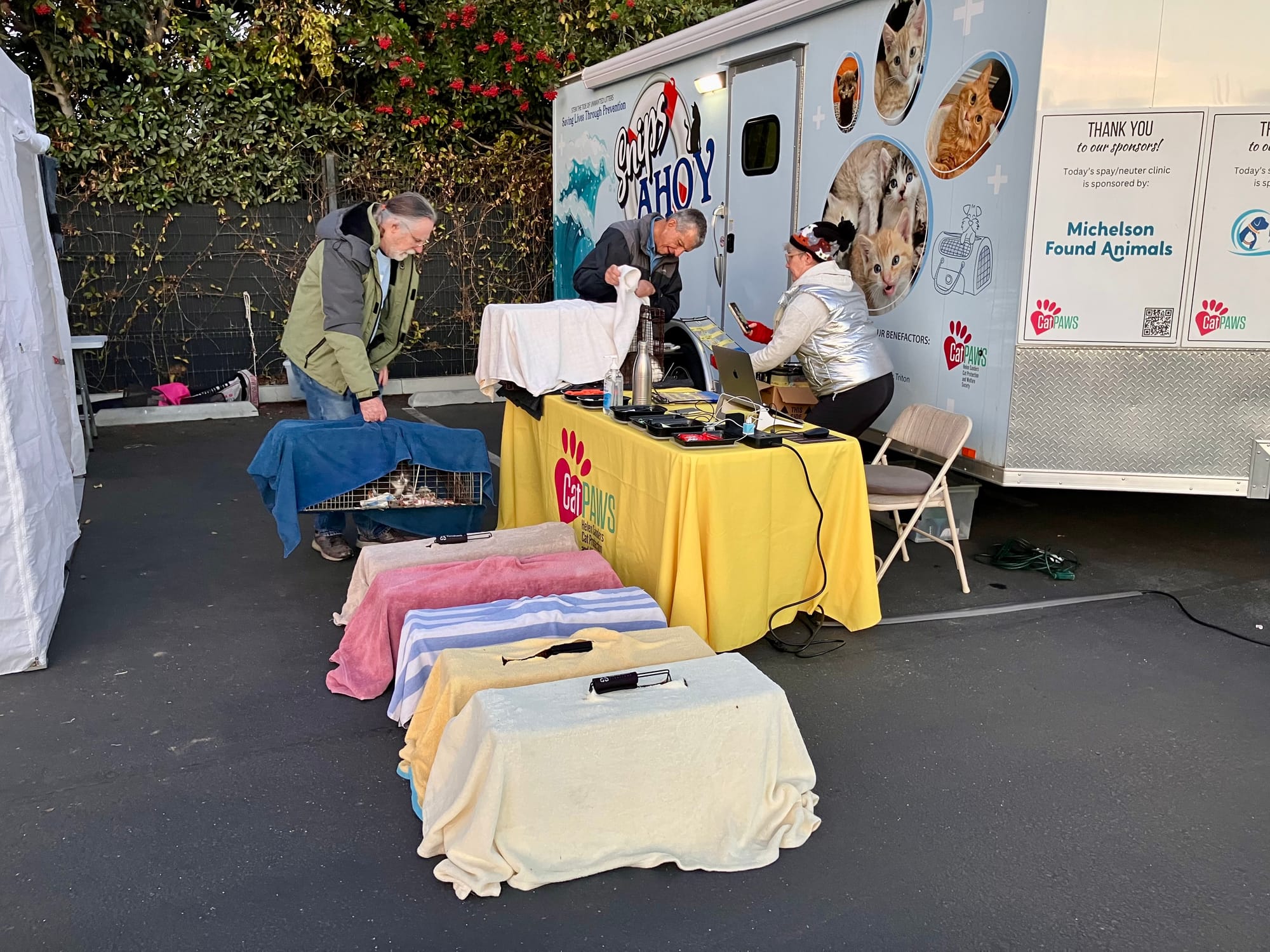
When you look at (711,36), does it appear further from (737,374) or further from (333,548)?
(333,548)

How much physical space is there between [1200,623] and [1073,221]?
69.4 inches

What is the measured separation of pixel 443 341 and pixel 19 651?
6886 mm

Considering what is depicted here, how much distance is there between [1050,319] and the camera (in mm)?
4383

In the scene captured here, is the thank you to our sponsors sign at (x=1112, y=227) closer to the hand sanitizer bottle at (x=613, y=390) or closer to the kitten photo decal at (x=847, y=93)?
the kitten photo decal at (x=847, y=93)

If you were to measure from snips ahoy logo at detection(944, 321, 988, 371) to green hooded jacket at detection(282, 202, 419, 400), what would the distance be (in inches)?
98.9

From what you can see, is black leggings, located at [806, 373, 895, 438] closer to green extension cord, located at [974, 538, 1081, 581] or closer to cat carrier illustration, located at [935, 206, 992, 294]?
cat carrier illustration, located at [935, 206, 992, 294]

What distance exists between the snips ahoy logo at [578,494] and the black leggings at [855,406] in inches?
45.5

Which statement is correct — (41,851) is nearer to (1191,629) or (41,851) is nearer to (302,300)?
(302,300)

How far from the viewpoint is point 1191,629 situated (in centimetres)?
422

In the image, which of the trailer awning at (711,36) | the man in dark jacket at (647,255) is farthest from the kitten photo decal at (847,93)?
the man in dark jacket at (647,255)

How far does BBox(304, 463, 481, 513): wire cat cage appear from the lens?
4711 mm

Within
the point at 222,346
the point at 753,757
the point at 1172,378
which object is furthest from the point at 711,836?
the point at 222,346

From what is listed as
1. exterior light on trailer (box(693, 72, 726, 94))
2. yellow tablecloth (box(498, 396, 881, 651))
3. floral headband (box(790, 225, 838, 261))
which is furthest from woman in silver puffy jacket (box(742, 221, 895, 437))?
exterior light on trailer (box(693, 72, 726, 94))

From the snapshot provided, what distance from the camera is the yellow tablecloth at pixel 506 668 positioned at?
277 cm
